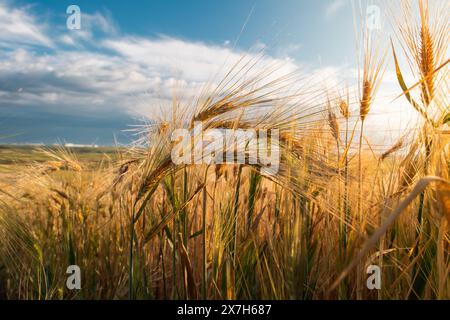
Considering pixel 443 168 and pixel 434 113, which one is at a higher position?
pixel 434 113

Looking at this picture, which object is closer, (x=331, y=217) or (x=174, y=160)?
(x=174, y=160)

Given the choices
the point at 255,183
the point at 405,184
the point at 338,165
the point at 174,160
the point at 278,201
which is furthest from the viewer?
the point at 278,201


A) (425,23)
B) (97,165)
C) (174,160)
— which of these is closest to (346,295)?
(174,160)

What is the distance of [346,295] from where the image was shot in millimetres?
1561

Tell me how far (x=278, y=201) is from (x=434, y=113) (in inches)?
33.8

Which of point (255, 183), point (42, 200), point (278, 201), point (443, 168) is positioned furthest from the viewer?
point (42, 200)

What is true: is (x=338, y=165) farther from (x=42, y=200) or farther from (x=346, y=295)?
(x=42, y=200)

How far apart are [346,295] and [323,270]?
13cm

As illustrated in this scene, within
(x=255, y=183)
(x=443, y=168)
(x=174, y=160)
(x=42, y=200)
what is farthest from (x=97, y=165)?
(x=443, y=168)

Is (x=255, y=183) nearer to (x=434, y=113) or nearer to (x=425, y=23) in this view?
(x=434, y=113)

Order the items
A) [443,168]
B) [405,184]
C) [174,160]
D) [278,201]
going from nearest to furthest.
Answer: [443,168] → [174,160] → [405,184] → [278,201]

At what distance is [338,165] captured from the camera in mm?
1484
